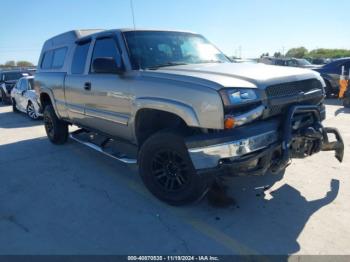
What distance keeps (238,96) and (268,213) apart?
1392 millimetres

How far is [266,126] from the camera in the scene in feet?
10.9

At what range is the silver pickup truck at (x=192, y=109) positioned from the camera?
10.5 ft

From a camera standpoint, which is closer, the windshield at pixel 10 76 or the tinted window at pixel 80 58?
the tinted window at pixel 80 58

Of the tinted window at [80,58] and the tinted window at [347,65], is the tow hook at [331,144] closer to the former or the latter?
the tinted window at [80,58]

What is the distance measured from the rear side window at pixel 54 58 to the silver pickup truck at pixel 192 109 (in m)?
1.02

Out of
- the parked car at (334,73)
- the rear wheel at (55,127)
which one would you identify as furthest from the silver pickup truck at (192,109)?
the parked car at (334,73)

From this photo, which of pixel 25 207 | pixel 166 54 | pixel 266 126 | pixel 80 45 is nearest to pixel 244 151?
pixel 266 126

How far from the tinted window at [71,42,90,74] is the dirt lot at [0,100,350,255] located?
5.25 ft

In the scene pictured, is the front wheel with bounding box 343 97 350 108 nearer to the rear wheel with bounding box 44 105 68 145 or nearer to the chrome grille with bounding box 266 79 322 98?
the chrome grille with bounding box 266 79 322 98

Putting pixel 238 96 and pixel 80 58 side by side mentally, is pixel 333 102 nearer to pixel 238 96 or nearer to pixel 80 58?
pixel 80 58

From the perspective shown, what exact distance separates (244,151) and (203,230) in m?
0.93

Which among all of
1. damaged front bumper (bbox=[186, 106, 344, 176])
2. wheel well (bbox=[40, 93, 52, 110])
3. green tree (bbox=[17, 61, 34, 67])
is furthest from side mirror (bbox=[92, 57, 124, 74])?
green tree (bbox=[17, 61, 34, 67])

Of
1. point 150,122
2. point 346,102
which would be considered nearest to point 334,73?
point 346,102

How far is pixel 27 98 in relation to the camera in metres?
11.0
